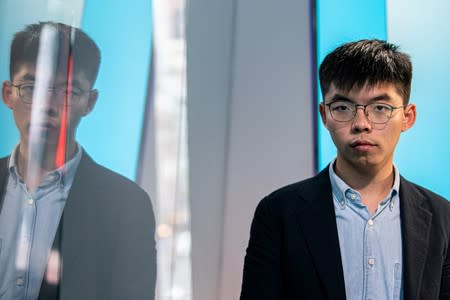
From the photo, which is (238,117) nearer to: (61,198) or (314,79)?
(314,79)

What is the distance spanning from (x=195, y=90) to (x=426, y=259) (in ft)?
3.10

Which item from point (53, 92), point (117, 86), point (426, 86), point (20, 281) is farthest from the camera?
point (426, 86)

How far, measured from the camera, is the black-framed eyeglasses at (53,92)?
157cm

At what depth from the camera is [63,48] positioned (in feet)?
5.32

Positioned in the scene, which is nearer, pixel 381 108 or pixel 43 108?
pixel 381 108

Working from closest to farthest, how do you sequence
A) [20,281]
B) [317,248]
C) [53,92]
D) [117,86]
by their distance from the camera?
[317,248], [20,281], [53,92], [117,86]

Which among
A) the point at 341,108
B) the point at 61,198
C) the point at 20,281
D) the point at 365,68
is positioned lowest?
the point at 20,281

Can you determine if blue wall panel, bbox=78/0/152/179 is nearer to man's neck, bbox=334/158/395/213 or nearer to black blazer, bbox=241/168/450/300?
black blazer, bbox=241/168/450/300

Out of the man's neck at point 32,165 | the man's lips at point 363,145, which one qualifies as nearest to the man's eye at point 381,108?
the man's lips at point 363,145

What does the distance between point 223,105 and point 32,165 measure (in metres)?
0.73

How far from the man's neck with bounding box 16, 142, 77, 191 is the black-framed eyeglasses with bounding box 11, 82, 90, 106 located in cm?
14

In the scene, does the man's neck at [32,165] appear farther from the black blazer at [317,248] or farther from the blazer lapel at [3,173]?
the black blazer at [317,248]

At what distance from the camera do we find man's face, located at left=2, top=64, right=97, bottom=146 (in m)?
1.56

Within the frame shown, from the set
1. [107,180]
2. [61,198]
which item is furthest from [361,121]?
[61,198]
